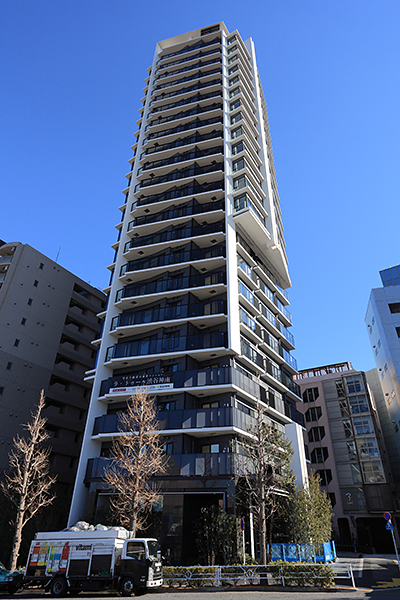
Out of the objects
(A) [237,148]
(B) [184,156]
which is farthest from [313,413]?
(B) [184,156]

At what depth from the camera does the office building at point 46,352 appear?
39531 millimetres

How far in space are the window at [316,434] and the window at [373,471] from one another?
23.4ft

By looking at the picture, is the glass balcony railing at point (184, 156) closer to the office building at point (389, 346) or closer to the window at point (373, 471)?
the office building at point (389, 346)

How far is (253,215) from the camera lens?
37.0 meters

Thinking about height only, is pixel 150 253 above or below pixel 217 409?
above

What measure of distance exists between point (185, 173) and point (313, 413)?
4298 cm

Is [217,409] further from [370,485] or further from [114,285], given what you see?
[370,485]

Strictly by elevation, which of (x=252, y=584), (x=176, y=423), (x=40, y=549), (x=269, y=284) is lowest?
(x=252, y=584)

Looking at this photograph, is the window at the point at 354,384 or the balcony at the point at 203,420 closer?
→ the balcony at the point at 203,420

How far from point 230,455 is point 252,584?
298 inches

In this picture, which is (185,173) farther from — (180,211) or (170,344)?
(170,344)

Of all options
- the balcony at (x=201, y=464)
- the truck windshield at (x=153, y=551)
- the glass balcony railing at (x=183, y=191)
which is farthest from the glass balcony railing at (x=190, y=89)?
the truck windshield at (x=153, y=551)

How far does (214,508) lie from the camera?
79.5 feet

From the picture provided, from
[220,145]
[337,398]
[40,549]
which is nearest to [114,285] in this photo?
[220,145]
